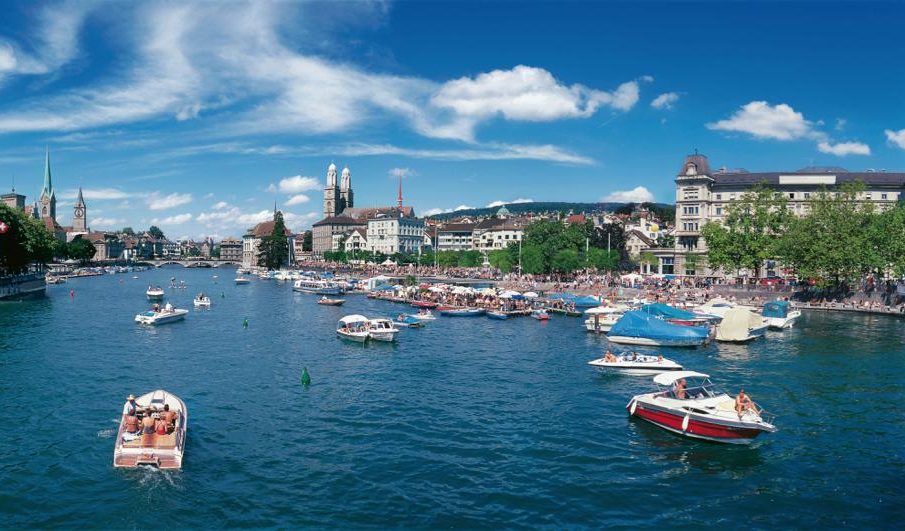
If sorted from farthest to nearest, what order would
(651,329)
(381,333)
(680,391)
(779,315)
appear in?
1. (779,315)
2. (381,333)
3. (651,329)
4. (680,391)

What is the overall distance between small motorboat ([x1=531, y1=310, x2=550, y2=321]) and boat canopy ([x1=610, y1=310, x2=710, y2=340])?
718 inches

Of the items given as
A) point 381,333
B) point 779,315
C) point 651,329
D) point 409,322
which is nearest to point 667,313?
point 651,329

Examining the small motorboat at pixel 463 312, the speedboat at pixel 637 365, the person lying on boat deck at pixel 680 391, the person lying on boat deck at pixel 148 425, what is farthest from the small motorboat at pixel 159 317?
the person lying on boat deck at pixel 680 391

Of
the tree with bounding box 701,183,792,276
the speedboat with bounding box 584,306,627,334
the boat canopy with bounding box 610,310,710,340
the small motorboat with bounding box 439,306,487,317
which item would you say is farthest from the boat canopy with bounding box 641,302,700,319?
the tree with bounding box 701,183,792,276

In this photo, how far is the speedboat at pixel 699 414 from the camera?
29891mm

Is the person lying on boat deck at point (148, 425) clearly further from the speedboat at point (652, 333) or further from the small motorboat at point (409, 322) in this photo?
the small motorboat at point (409, 322)

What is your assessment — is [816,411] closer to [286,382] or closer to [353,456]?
[353,456]

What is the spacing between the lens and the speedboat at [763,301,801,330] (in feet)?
225

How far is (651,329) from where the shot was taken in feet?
187

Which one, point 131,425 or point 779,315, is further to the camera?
point 779,315

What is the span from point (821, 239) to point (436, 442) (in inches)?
3001

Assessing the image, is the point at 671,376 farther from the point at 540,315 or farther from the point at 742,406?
the point at 540,315

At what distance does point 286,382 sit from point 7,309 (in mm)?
63781

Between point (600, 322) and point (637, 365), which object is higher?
point (600, 322)
